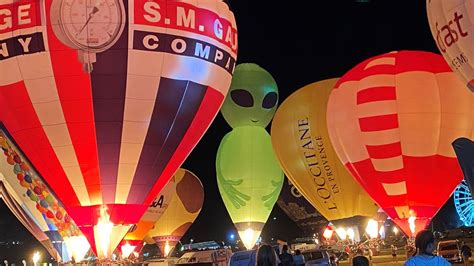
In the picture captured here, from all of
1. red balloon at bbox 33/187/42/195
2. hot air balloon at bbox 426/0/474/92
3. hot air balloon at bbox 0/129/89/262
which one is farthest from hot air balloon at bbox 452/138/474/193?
red balloon at bbox 33/187/42/195

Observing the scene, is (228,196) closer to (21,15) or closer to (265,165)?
(265,165)

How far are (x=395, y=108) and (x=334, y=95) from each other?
170cm

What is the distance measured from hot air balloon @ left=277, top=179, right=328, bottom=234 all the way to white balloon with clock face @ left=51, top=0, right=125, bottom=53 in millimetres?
15116

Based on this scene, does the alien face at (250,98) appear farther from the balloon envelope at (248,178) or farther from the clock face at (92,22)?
the clock face at (92,22)

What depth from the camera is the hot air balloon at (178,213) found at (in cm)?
2217

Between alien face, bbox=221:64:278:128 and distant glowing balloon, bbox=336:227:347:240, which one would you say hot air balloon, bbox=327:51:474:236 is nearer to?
distant glowing balloon, bbox=336:227:347:240

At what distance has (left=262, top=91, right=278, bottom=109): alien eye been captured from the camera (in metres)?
18.8

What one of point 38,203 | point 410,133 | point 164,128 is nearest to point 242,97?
point 38,203

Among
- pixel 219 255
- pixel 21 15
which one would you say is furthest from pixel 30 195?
pixel 21 15

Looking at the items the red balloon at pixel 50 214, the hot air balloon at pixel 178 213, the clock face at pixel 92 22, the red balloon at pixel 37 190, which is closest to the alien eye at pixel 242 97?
the hot air balloon at pixel 178 213

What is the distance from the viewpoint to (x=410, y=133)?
11.3 metres

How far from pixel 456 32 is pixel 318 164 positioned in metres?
6.33

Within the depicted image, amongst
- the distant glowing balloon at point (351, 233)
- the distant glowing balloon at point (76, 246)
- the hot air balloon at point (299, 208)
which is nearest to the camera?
the distant glowing balloon at point (351, 233)

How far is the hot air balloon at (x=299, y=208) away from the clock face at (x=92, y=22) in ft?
49.6
